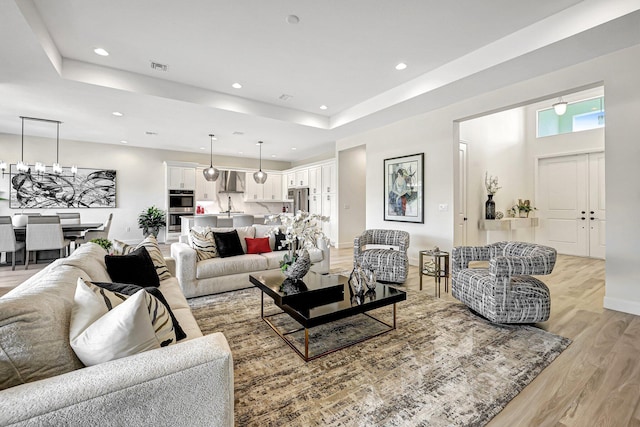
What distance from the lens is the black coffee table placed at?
2.18 meters

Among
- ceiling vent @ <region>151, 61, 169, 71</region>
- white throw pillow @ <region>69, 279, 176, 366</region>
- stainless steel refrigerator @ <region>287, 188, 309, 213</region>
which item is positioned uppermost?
ceiling vent @ <region>151, 61, 169, 71</region>

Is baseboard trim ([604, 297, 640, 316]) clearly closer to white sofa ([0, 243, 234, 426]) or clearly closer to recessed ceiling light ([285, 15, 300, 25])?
white sofa ([0, 243, 234, 426])

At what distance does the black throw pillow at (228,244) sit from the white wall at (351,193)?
3.71m

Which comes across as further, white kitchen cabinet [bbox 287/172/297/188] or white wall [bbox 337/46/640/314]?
white kitchen cabinet [bbox 287/172/297/188]

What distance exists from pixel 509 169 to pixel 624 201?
364 cm

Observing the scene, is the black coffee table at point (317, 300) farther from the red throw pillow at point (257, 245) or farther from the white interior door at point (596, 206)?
the white interior door at point (596, 206)

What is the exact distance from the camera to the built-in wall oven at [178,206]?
26.0 ft

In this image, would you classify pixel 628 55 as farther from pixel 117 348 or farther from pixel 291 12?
pixel 117 348

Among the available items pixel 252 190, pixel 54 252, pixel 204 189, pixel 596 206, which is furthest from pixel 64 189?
pixel 596 206

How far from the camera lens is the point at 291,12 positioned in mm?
2727

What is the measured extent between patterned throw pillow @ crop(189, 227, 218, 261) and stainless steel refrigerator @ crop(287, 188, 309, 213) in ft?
14.8

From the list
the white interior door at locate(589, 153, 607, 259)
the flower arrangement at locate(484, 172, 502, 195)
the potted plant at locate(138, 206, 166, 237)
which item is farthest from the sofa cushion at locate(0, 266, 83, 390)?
the white interior door at locate(589, 153, 607, 259)

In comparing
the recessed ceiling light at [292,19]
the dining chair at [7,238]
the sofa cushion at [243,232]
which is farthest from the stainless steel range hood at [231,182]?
the recessed ceiling light at [292,19]

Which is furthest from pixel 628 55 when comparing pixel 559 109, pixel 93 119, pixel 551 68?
pixel 93 119
